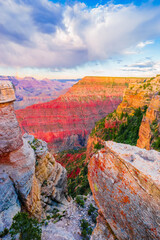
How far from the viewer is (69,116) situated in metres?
103

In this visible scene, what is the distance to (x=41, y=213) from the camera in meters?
13.1

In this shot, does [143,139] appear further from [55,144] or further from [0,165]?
[55,144]

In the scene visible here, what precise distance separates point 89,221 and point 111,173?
9.54 m

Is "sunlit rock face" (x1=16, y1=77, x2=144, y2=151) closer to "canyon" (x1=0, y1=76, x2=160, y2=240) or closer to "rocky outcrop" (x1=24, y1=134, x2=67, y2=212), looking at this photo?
"rocky outcrop" (x1=24, y1=134, x2=67, y2=212)

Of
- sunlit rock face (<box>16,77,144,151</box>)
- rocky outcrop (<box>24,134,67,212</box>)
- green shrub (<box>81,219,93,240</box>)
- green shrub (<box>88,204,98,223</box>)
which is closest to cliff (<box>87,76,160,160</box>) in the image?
rocky outcrop (<box>24,134,67,212</box>)

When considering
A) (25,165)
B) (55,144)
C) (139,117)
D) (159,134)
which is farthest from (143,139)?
(55,144)

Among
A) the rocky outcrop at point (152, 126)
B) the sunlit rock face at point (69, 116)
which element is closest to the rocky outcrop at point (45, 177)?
the rocky outcrop at point (152, 126)

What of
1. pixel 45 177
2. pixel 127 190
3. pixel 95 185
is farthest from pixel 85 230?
pixel 127 190

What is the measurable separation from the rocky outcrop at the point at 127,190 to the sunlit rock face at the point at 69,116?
284 feet

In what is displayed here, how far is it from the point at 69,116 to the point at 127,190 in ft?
322

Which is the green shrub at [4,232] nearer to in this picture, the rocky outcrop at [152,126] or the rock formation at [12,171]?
the rock formation at [12,171]

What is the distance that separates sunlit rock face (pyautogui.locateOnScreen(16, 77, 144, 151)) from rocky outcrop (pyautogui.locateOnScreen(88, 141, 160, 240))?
86464 millimetres

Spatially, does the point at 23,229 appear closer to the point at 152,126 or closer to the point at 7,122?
the point at 7,122

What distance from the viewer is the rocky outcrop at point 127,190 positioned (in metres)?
4.94
